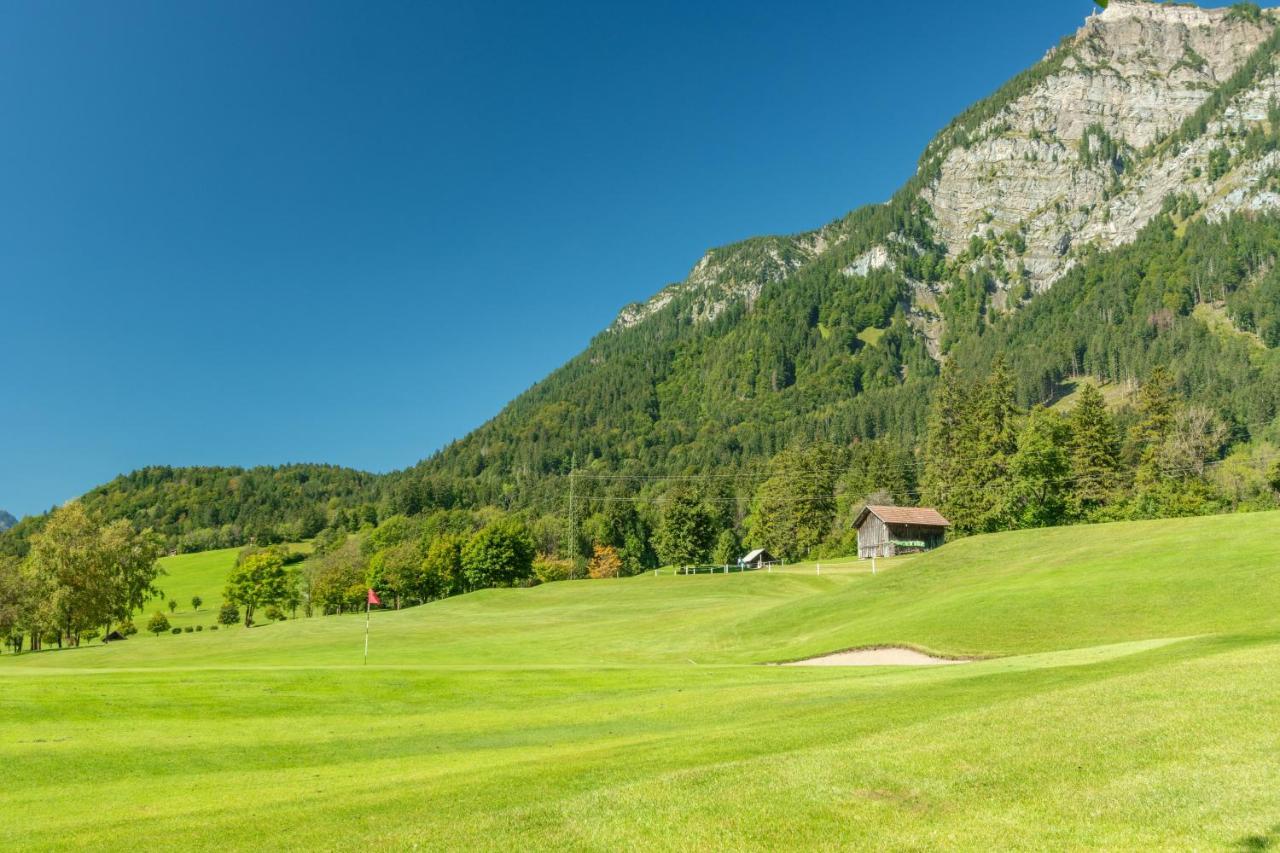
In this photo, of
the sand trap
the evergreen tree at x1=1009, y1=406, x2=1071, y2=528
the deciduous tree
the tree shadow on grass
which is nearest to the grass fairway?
the tree shadow on grass

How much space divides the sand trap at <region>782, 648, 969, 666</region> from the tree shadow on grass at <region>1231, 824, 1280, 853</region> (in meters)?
25.1

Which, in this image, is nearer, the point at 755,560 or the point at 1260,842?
the point at 1260,842

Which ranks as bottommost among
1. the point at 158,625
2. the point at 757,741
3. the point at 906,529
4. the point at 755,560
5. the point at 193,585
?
the point at 158,625

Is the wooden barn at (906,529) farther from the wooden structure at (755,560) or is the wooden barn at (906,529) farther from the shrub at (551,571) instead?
the shrub at (551,571)

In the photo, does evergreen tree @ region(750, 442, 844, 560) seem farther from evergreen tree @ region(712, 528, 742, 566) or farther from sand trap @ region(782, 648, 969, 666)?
sand trap @ region(782, 648, 969, 666)

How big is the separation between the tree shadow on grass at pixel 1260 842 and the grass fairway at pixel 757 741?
0.16ft

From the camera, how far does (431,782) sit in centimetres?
1309

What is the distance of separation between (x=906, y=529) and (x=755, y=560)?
3925cm

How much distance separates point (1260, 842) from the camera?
7.23m

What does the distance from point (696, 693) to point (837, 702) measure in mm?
6262

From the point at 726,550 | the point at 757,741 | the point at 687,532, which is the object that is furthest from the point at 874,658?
the point at 726,550

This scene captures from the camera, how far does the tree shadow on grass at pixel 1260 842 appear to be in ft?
23.3

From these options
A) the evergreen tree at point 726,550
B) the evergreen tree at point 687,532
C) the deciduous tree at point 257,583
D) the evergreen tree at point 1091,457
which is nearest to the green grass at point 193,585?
the deciduous tree at point 257,583

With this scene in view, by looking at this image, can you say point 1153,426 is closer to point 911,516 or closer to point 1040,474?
point 1040,474
